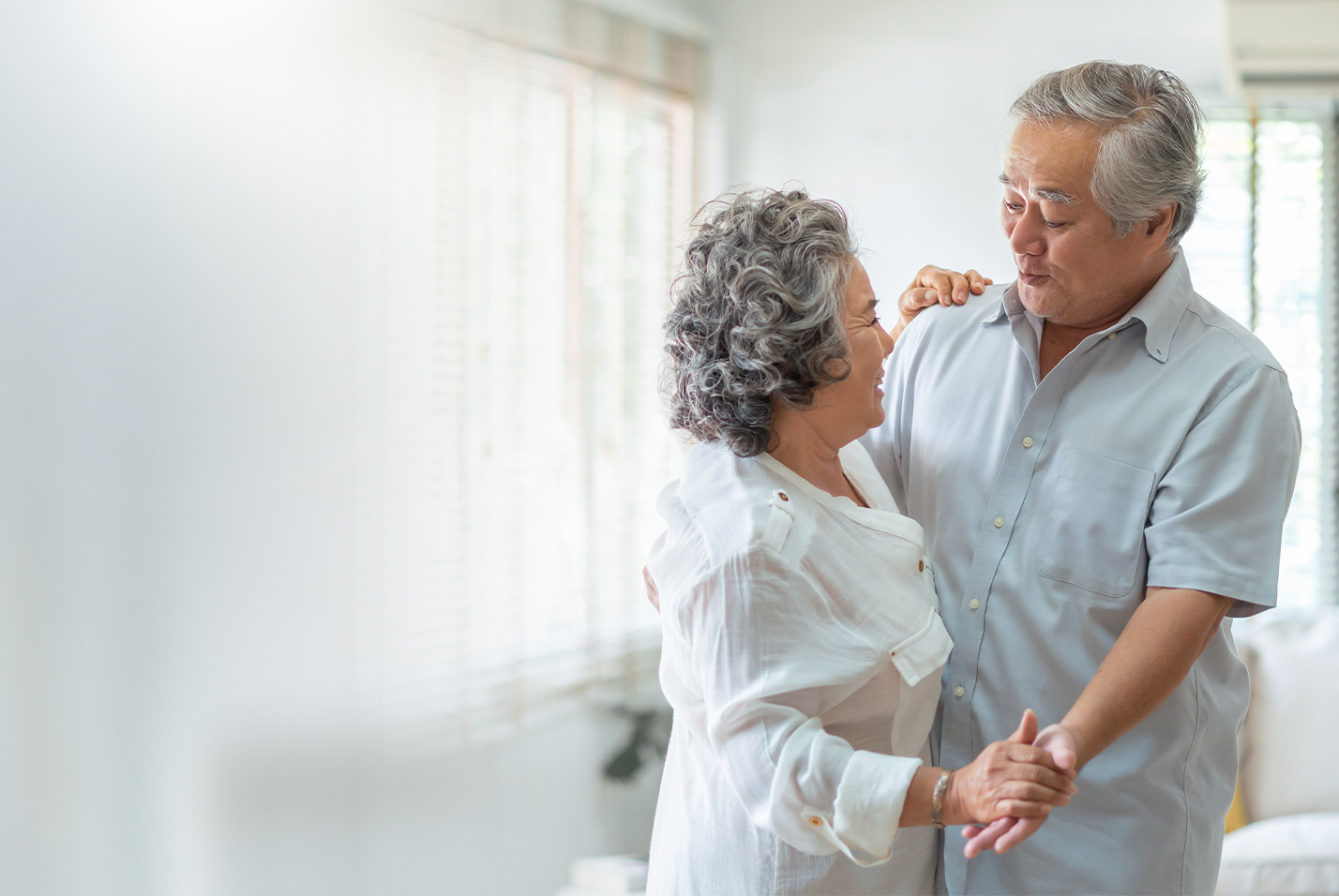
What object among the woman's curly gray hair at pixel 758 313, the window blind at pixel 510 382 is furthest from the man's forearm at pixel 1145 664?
the window blind at pixel 510 382

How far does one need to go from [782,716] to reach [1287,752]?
2174 mm

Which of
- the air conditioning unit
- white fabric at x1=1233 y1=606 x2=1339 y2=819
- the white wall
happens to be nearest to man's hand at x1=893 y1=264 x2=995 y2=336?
the white wall

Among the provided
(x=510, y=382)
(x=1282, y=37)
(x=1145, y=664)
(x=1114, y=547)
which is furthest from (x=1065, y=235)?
(x=1282, y=37)

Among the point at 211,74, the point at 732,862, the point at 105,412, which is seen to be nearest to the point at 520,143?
the point at 211,74

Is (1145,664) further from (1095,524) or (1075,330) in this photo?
(1075,330)

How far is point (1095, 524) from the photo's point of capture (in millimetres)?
1361

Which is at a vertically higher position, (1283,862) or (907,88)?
(907,88)

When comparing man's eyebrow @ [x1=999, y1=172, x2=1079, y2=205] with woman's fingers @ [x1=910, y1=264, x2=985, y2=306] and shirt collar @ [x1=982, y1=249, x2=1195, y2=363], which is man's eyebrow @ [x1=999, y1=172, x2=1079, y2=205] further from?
woman's fingers @ [x1=910, y1=264, x2=985, y2=306]

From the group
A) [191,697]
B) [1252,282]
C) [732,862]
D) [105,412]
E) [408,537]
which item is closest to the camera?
[732,862]

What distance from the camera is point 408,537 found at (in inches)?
86.7

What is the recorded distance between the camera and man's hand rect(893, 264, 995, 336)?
5.33ft

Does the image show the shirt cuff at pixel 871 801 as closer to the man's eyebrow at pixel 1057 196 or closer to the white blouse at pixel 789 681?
the white blouse at pixel 789 681

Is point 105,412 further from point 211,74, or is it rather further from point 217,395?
point 211,74

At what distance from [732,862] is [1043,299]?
803 mm
